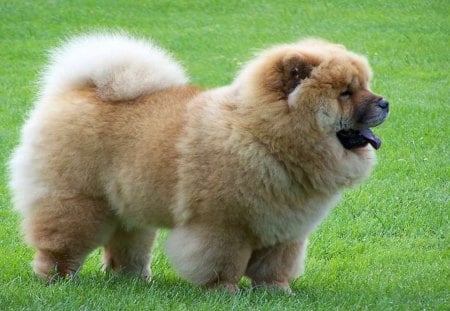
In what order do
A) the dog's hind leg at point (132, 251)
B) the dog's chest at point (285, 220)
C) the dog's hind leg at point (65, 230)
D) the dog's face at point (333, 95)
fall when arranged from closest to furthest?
the dog's face at point (333, 95) → the dog's chest at point (285, 220) → the dog's hind leg at point (65, 230) → the dog's hind leg at point (132, 251)

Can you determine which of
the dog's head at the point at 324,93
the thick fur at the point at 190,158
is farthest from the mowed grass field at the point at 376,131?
the dog's head at the point at 324,93

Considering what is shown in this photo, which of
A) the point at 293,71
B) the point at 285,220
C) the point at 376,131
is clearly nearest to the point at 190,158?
the point at 285,220

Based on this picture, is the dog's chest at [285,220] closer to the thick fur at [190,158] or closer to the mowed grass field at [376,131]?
the thick fur at [190,158]

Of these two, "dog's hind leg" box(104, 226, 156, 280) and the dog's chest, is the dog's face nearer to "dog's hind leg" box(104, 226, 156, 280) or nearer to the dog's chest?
the dog's chest

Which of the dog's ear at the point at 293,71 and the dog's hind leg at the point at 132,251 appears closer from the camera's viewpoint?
the dog's ear at the point at 293,71

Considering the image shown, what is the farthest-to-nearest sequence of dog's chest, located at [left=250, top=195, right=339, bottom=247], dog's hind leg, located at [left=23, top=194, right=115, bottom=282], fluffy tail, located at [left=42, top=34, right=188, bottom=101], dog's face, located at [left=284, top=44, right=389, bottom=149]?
1. fluffy tail, located at [left=42, top=34, right=188, bottom=101]
2. dog's hind leg, located at [left=23, top=194, right=115, bottom=282]
3. dog's chest, located at [left=250, top=195, right=339, bottom=247]
4. dog's face, located at [left=284, top=44, right=389, bottom=149]

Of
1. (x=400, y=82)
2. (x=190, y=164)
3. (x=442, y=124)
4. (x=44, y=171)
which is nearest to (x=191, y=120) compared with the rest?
(x=190, y=164)

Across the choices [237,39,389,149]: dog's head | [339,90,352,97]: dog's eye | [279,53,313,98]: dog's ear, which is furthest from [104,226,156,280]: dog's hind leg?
[339,90,352,97]: dog's eye

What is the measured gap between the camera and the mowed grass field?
5.26 metres

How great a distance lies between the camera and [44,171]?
566cm

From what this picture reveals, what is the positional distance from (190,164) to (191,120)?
29cm

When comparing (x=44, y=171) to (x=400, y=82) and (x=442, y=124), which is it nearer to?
(x=442, y=124)

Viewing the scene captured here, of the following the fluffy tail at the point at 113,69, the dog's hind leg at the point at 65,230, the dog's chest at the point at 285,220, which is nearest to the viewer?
the dog's chest at the point at 285,220

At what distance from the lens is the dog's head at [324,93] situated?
16.7 feet
